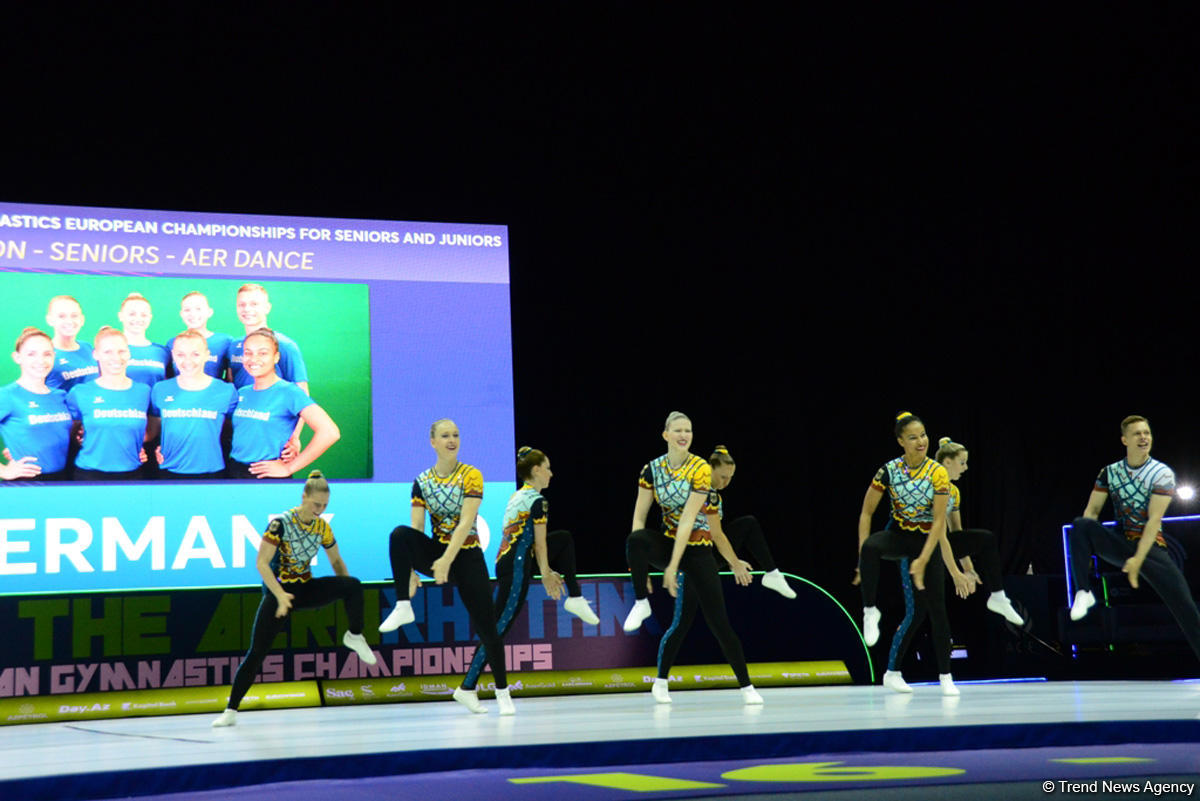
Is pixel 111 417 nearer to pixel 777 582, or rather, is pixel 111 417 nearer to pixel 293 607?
pixel 293 607

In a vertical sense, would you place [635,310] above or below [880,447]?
above

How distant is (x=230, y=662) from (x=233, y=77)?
16.7 ft

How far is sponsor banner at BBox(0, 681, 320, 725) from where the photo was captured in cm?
816

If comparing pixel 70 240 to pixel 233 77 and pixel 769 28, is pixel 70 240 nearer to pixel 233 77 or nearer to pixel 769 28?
pixel 233 77

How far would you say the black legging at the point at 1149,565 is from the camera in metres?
6.57

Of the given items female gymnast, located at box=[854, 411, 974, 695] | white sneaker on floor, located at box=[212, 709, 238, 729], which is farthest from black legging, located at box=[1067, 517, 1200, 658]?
white sneaker on floor, located at box=[212, 709, 238, 729]

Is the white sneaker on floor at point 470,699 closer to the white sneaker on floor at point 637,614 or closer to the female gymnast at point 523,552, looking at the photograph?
the female gymnast at point 523,552

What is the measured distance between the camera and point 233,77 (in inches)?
424

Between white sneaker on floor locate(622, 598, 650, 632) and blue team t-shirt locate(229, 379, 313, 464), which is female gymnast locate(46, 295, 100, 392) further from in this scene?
white sneaker on floor locate(622, 598, 650, 632)

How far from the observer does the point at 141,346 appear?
9.73m

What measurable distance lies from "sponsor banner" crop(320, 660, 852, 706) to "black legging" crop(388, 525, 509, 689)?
88.7 inches

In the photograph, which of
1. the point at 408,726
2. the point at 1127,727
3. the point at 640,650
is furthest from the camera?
the point at 640,650

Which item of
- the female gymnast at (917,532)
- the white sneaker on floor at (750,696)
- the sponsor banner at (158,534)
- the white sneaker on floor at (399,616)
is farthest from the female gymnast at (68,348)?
the female gymnast at (917,532)

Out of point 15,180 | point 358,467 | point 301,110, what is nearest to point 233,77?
point 301,110
